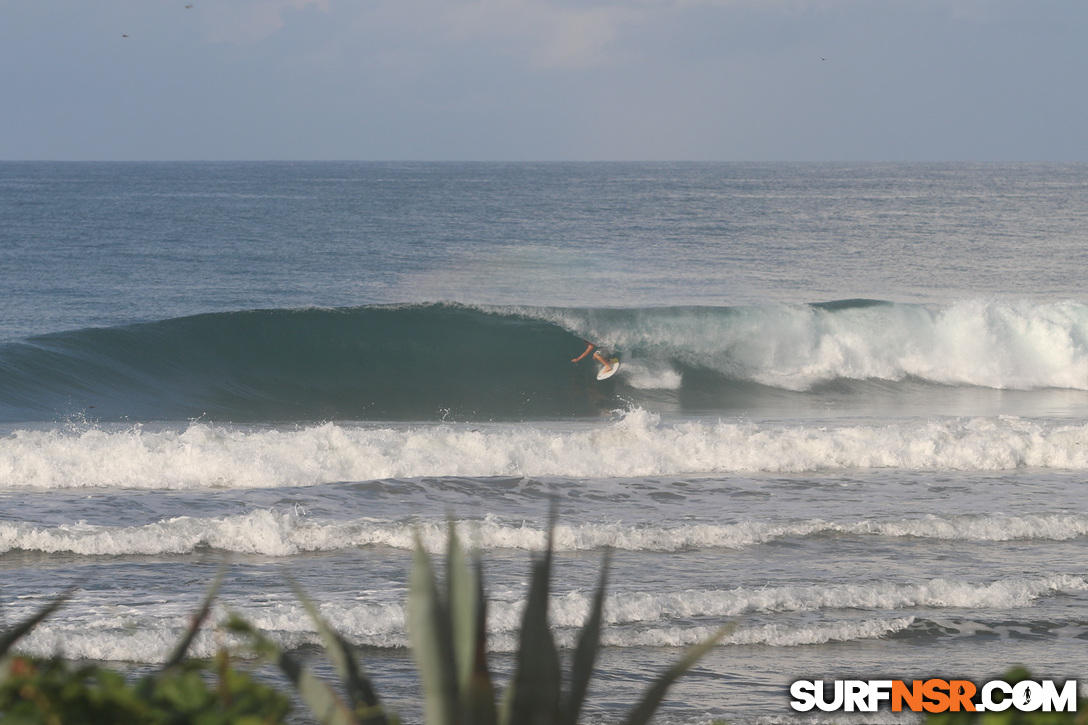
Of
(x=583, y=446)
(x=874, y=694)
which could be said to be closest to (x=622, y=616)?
(x=874, y=694)

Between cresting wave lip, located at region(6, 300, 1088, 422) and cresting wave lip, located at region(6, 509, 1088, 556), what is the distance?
9038mm

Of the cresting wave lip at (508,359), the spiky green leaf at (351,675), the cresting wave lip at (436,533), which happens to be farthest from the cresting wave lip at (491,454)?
the spiky green leaf at (351,675)

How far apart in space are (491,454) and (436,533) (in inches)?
139

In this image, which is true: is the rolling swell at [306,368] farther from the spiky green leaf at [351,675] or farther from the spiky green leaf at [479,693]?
the spiky green leaf at [479,693]

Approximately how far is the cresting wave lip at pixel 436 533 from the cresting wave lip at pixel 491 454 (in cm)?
208

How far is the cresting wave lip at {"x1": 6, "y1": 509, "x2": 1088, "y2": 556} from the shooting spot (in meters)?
8.19

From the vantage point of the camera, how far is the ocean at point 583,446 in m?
6.62

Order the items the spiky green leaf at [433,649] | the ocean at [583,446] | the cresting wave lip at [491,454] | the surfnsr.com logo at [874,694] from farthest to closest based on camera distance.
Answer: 1. the cresting wave lip at [491,454]
2. the ocean at [583,446]
3. the surfnsr.com logo at [874,694]
4. the spiky green leaf at [433,649]

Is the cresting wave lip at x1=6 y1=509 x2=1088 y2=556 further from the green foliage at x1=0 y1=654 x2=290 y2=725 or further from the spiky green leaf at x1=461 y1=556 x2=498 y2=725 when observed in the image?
the green foliage at x1=0 y1=654 x2=290 y2=725

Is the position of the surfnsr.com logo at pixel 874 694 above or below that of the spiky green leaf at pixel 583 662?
below

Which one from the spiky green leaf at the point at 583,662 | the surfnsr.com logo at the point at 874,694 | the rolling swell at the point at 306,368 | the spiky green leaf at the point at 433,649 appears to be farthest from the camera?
the rolling swell at the point at 306,368

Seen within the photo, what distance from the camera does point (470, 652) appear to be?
1.79 m

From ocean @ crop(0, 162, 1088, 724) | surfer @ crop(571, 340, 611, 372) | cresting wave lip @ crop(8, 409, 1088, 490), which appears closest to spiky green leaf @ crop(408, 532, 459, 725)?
ocean @ crop(0, 162, 1088, 724)

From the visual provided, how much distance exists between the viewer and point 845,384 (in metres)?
21.3
